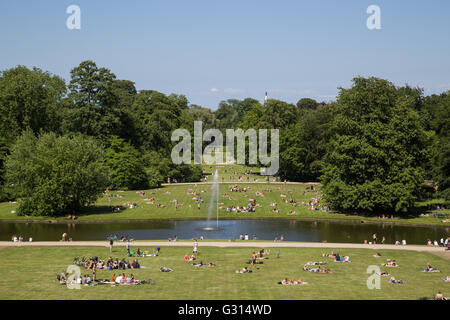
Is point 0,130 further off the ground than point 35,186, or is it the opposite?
point 0,130

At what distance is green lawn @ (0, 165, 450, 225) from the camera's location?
69.5 m

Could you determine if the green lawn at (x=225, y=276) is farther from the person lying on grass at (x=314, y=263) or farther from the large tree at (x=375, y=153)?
the large tree at (x=375, y=153)

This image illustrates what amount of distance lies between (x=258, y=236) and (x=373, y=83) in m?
31.9

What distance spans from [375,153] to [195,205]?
27.2 meters

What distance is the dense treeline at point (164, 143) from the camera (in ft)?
231

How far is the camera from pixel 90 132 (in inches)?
3819

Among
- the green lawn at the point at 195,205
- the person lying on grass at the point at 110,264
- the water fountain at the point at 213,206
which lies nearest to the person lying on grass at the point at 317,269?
the person lying on grass at the point at 110,264

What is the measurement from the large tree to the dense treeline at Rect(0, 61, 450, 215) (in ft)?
0.51

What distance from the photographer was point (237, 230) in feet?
201

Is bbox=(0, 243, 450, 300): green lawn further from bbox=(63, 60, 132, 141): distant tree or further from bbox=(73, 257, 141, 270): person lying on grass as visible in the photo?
bbox=(63, 60, 132, 141): distant tree

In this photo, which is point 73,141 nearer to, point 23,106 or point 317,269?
point 23,106

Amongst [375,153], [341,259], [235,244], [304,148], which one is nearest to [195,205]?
[235,244]
